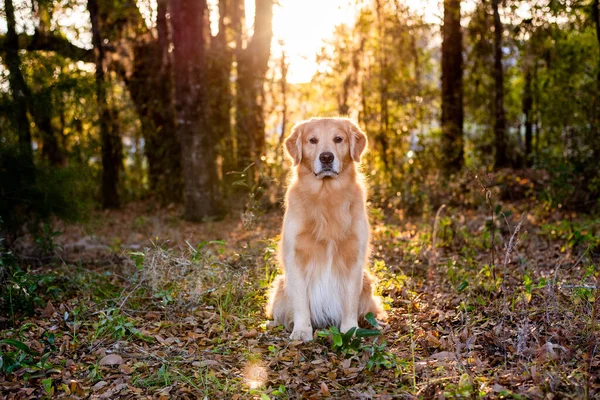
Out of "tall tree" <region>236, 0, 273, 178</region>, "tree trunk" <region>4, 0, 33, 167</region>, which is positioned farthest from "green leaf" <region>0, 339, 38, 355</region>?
"tall tree" <region>236, 0, 273, 178</region>

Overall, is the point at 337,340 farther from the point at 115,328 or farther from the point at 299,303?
the point at 115,328

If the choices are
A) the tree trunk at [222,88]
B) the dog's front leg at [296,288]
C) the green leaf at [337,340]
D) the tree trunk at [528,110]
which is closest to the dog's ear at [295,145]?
the dog's front leg at [296,288]

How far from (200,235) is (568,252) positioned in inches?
201

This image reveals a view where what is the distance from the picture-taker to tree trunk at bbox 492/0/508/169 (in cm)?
1072

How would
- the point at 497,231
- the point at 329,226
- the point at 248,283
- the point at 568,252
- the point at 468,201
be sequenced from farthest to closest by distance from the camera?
the point at 468,201, the point at 497,231, the point at 568,252, the point at 248,283, the point at 329,226

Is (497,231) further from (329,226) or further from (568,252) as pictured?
(329,226)

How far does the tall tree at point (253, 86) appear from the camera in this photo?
11203mm

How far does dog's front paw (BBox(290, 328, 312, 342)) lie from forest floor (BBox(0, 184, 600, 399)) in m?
0.06

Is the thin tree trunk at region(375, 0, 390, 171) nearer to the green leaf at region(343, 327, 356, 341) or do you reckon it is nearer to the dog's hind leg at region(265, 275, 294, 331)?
the dog's hind leg at region(265, 275, 294, 331)

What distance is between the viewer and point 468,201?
392 inches

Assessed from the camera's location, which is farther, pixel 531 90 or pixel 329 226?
pixel 531 90

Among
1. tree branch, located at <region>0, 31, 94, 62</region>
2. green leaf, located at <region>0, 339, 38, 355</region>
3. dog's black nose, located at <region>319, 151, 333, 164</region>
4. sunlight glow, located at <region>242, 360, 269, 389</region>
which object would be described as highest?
tree branch, located at <region>0, 31, 94, 62</region>

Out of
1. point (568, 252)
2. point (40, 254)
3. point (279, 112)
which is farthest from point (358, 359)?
point (279, 112)

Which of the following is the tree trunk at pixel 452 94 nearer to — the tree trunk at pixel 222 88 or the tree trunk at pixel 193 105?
the tree trunk at pixel 222 88
